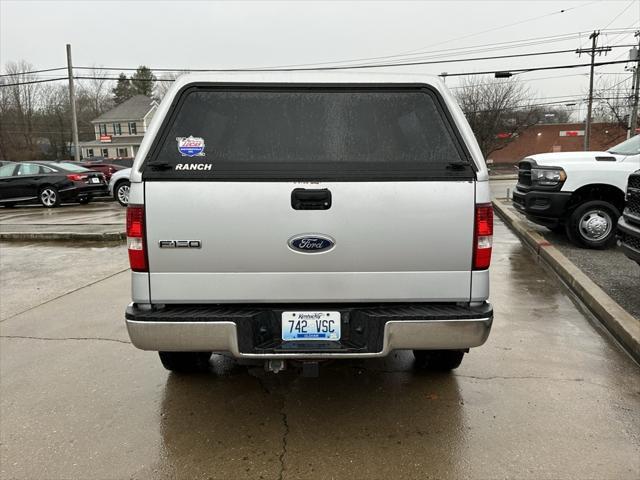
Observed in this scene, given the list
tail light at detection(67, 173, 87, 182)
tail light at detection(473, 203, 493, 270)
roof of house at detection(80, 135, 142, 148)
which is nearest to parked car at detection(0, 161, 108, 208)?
tail light at detection(67, 173, 87, 182)

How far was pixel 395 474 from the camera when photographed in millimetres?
2559

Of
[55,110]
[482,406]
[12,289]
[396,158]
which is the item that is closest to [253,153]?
[396,158]

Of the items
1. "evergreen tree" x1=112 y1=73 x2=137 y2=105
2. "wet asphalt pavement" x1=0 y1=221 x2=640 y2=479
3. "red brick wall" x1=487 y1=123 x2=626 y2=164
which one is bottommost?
"wet asphalt pavement" x1=0 y1=221 x2=640 y2=479

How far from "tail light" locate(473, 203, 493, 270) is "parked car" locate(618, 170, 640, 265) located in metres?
2.80

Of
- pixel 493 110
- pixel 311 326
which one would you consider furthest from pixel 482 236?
pixel 493 110

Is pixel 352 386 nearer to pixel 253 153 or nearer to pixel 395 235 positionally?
pixel 395 235

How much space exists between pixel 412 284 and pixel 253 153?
3.64ft

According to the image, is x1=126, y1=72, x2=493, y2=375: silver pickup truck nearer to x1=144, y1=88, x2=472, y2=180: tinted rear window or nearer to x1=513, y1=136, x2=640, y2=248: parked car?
x1=144, y1=88, x2=472, y2=180: tinted rear window

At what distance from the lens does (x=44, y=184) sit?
15820 millimetres

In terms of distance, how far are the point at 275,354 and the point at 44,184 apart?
1579cm

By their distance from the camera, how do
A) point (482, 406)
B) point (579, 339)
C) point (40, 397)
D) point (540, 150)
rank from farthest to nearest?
1. point (540, 150)
2. point (579, 339)
3. point (40, 397)
4. point (482, 406)

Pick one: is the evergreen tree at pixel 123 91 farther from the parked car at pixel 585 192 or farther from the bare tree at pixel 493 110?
the parked car at pixel 585 192

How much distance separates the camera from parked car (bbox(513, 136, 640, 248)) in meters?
7.52

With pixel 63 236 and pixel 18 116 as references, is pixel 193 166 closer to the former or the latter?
pixel 63 236
